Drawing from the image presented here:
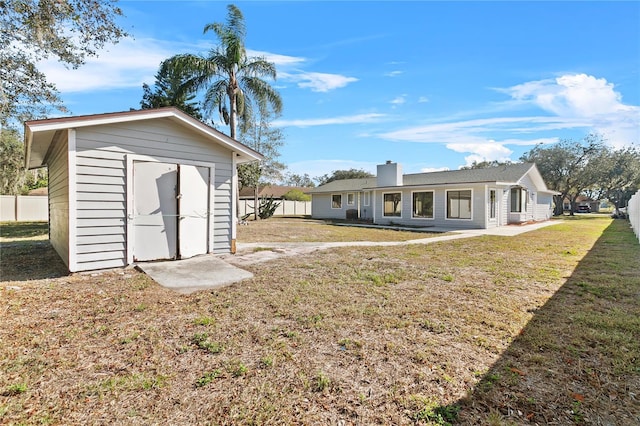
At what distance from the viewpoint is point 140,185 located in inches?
235

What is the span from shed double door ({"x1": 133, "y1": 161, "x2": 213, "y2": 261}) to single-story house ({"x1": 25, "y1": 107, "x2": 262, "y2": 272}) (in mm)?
17

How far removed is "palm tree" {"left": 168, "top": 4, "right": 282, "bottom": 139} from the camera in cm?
1467

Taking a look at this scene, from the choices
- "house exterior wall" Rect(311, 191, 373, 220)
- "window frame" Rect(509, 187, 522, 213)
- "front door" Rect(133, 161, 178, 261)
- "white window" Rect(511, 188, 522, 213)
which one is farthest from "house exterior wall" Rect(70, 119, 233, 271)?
"white window" Rect(511, 188, 522, 213)

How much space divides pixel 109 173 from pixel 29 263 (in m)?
3.13

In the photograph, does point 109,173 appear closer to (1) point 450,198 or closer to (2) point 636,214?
(1) point 450,198

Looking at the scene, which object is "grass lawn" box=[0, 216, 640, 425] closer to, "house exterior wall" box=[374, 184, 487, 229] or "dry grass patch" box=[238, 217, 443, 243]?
"dry grass patch" box=[238, 217, 443, 243]

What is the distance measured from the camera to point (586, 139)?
106ft

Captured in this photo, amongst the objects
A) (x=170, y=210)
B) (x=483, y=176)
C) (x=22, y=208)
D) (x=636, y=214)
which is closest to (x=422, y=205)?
(x=483, y=176)

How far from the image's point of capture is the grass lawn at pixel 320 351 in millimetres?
2086

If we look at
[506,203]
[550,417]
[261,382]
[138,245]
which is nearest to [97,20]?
[138,245]

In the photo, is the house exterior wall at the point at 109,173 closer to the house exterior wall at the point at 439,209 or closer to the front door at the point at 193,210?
the front door at the point at 193,210

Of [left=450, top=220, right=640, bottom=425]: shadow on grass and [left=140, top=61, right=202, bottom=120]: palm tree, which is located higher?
[left=140, top=61, right=202, bottom=120]: palm tree

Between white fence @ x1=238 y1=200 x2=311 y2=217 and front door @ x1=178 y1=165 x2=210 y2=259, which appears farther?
white fence @ x1=238 y1=200 x2=311 y2=217

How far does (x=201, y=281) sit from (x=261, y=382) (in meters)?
3.06
